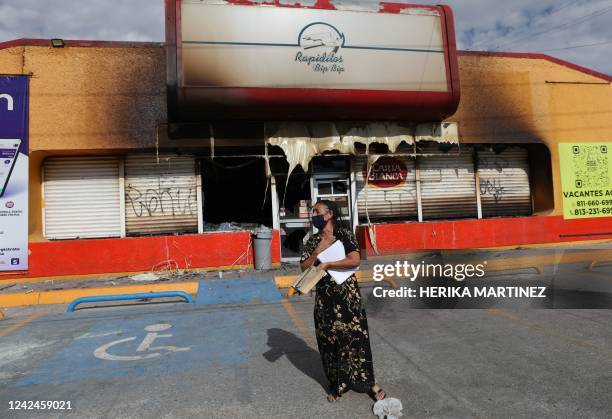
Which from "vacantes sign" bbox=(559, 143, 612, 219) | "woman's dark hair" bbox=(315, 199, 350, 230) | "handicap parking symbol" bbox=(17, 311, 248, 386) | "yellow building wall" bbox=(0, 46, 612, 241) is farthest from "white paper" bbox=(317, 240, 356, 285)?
"vacantes sign" bbox=(559, 143, 612, 219)

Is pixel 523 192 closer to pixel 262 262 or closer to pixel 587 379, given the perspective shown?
pixel 262 262

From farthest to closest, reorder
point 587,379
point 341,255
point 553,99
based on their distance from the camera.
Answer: point 553,99
point 587,379
point 341,255

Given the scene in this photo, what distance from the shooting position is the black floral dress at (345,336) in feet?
11.5

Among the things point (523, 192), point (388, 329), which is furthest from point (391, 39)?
point (388, 329)

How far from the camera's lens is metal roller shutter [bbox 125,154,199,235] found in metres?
10.8

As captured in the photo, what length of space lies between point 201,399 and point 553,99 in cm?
1297

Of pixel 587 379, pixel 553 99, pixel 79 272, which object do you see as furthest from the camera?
pixel 553 99

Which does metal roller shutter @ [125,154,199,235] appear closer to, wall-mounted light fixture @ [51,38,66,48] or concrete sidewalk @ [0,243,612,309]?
concrete sidewalk @ [0,243,612,309]

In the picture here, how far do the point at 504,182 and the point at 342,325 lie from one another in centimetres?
1118

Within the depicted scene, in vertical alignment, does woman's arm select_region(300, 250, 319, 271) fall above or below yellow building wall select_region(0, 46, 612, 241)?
below

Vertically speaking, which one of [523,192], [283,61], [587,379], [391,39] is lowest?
[587,379]

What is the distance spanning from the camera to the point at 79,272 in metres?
9.98

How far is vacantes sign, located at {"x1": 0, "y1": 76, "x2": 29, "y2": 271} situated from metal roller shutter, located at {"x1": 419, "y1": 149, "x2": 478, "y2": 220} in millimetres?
10218

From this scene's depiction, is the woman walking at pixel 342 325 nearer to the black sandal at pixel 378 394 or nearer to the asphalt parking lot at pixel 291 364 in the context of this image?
the black sandal at pixel 378 394
